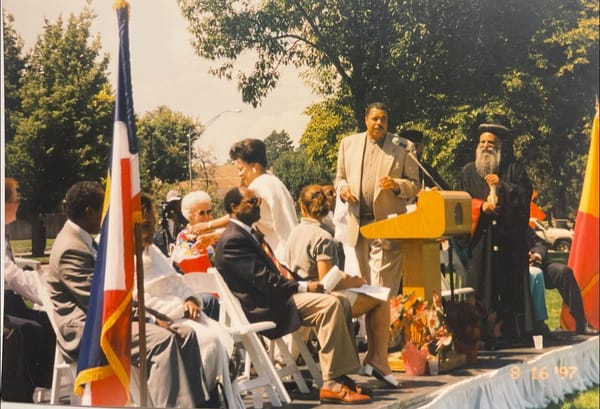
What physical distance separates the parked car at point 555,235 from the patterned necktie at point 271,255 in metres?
1.40

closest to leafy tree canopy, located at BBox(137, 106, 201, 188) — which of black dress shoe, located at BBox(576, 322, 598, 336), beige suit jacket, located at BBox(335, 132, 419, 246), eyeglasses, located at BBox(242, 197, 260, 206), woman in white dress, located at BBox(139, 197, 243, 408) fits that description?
woman in white dress, located at BBox(139, 197, 243, 408)

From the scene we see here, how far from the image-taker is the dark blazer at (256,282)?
721 centimetres

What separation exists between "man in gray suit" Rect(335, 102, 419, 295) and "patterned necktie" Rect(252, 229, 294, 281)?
1.28 ft

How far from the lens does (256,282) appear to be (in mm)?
7238

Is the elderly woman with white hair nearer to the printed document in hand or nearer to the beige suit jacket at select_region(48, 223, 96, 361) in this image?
the beige suit jacket at select_region(48, 223, 96, 361)

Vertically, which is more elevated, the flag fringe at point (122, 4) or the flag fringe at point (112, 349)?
the flag fringe at point (122, 4)

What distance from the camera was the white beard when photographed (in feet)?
23.5

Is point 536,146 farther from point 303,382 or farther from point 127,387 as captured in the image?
point 127,387

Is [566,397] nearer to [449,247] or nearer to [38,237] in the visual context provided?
[449,247]

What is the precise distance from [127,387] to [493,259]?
2279 mm

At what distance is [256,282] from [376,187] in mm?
873

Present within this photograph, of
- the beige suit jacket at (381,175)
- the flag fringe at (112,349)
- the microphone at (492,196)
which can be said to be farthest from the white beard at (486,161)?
the flag fringe at (112,349)

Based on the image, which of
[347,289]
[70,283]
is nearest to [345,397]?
[347,289]
